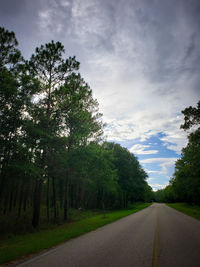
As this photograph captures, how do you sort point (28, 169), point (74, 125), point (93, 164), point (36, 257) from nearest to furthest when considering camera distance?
point (36, 257) < point (28, 169) < point (74, 125) < point (93, 164)

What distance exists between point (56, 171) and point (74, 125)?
5.18 metres

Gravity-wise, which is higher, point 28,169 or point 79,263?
point 28,169

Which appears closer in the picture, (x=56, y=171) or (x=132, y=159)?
(x=56, y=171)

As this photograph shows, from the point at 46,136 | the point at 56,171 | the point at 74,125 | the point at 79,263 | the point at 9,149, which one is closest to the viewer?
the point at 79,263

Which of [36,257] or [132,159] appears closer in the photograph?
[36,257]

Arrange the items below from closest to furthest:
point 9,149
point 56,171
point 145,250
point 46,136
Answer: point 145,250
point 9,149
point 46,136
point 56,171

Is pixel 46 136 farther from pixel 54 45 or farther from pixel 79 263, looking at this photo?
pixel 79 263

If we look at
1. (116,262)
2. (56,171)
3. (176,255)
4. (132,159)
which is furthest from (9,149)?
(132,159)

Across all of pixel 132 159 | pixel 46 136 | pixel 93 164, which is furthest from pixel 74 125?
pixel 132 159

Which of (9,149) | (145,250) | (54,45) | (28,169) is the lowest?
(145,250)

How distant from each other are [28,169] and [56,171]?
489 cm

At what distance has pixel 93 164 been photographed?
2267 cm

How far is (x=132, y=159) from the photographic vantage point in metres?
48.8

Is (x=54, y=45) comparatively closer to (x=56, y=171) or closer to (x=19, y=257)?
(x=56, y=171)
